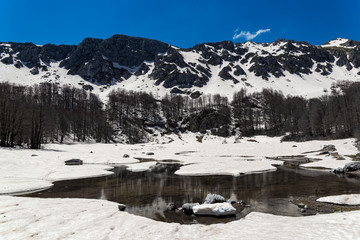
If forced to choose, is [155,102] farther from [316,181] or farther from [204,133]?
[316,181]

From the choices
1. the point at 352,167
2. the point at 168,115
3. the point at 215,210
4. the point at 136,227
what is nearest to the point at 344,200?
the point at 215,210

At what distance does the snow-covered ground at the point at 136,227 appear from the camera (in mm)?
7703

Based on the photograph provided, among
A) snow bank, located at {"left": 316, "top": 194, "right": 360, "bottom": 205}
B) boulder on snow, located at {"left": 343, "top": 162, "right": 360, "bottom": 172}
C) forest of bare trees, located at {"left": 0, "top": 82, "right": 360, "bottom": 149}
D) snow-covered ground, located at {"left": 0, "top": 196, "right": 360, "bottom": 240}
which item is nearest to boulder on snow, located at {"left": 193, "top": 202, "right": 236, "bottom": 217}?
snow-covered ground, located at {"left": 0, "top": 196, "right": 360, "bottom": 240}

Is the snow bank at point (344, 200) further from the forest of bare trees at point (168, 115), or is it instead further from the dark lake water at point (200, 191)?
the forest of bare trees at point (168, 115)

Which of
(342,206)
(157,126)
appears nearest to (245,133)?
(157,126)

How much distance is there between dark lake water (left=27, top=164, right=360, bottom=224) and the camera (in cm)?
1250

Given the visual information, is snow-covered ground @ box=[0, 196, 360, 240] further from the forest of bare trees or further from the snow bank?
the forest of bare trees

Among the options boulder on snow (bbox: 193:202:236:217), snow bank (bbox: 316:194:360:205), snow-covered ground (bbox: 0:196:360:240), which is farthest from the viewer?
snow bank (bbox: 316:194:360:205)

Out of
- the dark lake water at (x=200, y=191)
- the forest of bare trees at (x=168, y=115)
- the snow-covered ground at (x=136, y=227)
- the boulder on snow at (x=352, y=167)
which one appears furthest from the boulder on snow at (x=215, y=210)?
the forest of bare trees at (x=168, y=115)

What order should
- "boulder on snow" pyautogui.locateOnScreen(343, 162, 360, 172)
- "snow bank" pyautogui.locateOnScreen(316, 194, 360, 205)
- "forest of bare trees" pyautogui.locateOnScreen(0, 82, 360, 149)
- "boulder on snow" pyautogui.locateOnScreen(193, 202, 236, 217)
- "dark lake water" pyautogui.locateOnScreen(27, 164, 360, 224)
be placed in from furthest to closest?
1. "forest of bare trees" pyautogui.locateOnScreen(0, 82, 360, 149)
2. "boulder on snow" pyautogui.locateOnScreen(343, 162, 360, 172)
3. "snow bank" pyautogui.locateOnScreen(316, 194, 360, 205)
4. "dark lake water" pyautogui.locateOnScreen(27, 164, 360, 224)
5. "boulder on snow" pyautogui.locateOnScreen(193, 202, 236, 217)

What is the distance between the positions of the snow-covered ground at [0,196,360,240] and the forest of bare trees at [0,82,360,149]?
45.4 meters

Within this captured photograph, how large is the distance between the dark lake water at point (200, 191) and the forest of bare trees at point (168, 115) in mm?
38789

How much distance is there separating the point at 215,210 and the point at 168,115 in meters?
132

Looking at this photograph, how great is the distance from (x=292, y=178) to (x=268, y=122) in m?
112
